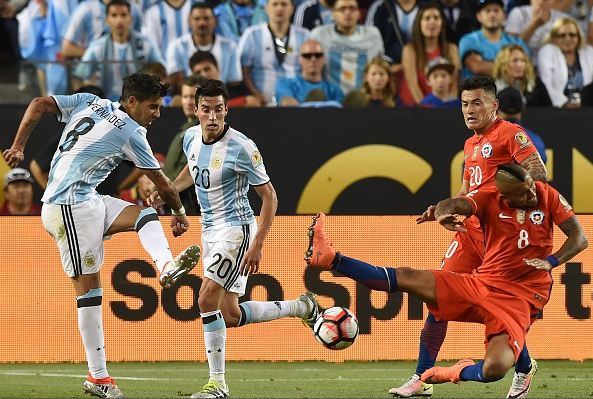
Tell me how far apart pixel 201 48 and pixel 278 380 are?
4825 mm

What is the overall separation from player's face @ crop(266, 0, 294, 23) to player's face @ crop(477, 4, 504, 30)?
212cm

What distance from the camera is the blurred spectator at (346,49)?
561 inches

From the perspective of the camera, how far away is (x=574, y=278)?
11.8 meters

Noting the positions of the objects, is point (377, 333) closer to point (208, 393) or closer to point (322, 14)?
point (208, 393)

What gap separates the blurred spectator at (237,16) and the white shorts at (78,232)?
581cm

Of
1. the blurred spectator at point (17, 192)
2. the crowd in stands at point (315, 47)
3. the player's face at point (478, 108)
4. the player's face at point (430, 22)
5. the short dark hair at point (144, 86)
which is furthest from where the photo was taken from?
the player's face at point (430, 22)

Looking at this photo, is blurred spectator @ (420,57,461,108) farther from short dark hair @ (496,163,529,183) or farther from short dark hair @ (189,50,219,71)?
short dark hair @ (496,163,529,183)

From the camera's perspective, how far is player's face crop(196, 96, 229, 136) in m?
9.23

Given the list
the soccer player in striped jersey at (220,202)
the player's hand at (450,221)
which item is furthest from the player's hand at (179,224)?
the player's hand at (450,221)

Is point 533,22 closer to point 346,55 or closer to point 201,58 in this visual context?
point 346,55

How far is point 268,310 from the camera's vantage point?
392 inches

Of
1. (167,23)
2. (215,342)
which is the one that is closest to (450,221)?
(215,342)

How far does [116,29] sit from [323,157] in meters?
2.56

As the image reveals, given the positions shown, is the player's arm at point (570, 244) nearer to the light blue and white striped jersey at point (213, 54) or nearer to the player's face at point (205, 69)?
the player's face at point (205, 69)
